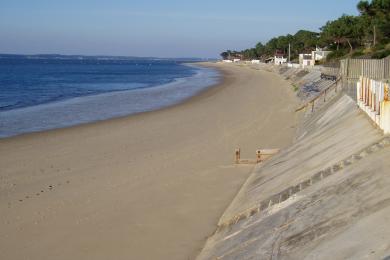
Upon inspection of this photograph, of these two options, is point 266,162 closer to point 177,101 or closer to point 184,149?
point 184,149

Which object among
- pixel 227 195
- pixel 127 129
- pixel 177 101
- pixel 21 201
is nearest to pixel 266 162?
pixel 227 195

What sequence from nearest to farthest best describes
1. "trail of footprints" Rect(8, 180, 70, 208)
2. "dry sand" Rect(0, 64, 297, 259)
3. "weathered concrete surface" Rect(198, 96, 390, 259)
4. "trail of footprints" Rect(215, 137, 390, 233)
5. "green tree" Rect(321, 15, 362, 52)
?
"weathered concrete surface" Rect(198, 96, 390, 259), "trail of footprints" Rect(215, 137, 390, 233), "dry sand" Rect(0, 64, 297, 259), "trail of footprints" Rect(8, 180, 70, 208), "green tree" Rect(321, 15, 362, 52)

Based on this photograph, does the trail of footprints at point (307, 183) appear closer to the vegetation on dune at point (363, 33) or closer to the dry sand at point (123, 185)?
the dry sand at point (123, 185)

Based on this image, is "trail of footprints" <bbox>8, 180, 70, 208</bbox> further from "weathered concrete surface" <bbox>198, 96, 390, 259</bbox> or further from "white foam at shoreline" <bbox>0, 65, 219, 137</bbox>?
"white foam at shoreline" <bbox>0, 65, 219, 137</bbox>

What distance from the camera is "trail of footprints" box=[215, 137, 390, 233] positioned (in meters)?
9.59

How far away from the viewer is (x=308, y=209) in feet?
26.7

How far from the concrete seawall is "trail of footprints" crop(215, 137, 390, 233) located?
17 mm

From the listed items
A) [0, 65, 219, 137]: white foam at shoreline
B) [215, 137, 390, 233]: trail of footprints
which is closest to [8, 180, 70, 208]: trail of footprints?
[215, 137, 390, 233]: trail of footprints

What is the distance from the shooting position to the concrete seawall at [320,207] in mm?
6477

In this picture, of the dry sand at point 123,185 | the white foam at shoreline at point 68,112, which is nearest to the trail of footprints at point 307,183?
the dry sand at point 123,185

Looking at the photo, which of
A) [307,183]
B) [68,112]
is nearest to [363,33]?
[68,112]

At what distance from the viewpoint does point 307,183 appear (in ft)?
32.4

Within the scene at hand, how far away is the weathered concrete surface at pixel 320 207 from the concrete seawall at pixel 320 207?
0.05ft

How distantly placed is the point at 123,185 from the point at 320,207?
24.2 ft
